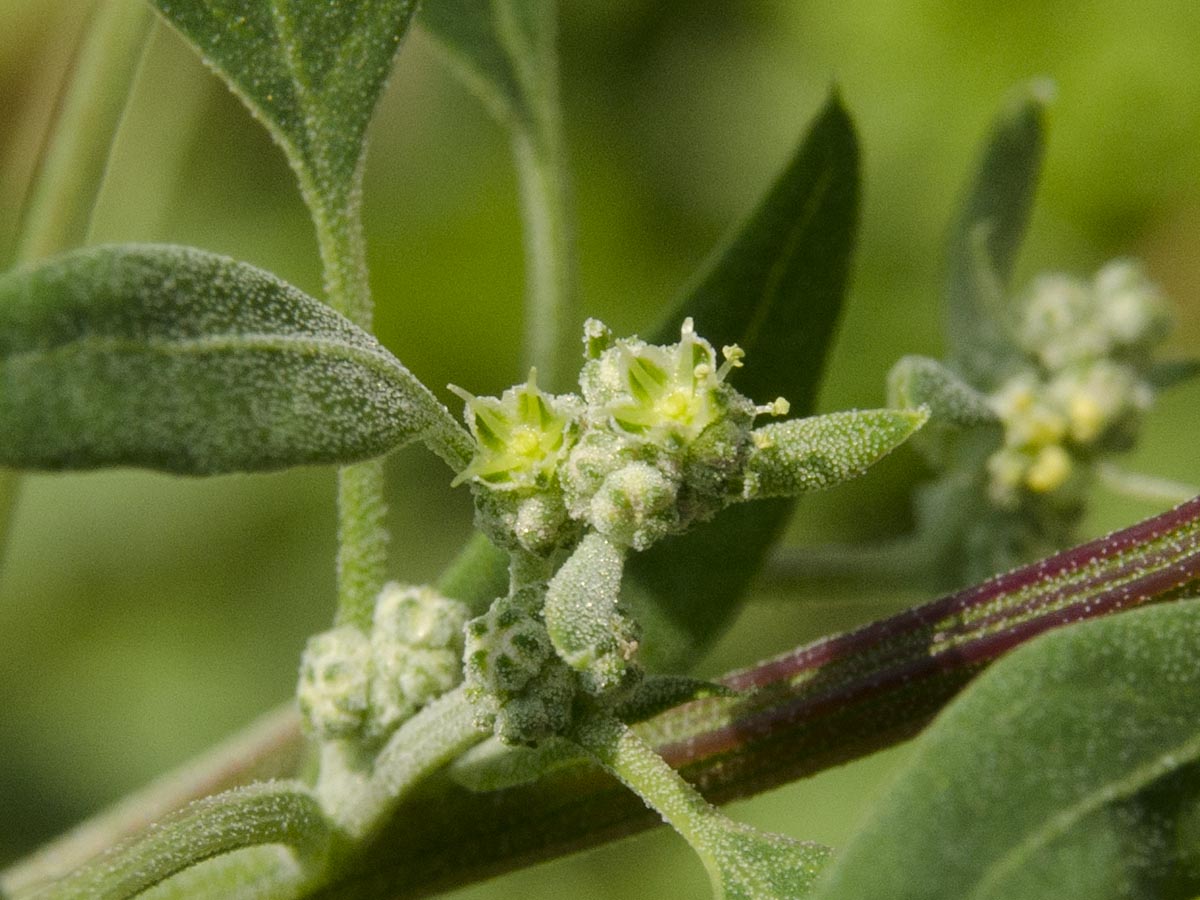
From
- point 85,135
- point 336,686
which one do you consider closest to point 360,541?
point 336,686

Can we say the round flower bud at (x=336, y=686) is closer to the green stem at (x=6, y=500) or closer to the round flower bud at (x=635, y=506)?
the round flower bud at (x=635, y=506)

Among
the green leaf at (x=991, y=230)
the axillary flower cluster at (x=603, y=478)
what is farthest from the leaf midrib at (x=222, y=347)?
the green leaf at (x=991, y=230)

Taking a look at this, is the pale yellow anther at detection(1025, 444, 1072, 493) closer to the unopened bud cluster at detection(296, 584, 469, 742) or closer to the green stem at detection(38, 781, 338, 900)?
the unopened bud cluster at detection(296, 584, 469, 742)

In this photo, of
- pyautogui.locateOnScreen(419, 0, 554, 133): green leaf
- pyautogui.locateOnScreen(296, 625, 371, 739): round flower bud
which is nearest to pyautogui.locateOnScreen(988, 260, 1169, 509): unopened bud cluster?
pyautogui.locateOnScreen(419, 0, 554, 133): green leaf

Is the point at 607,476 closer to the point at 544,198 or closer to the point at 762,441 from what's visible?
the point at 762,441

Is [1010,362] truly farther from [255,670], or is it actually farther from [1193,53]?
[255,670]

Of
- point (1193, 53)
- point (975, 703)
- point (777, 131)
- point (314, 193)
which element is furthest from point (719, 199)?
point (975, 703)
